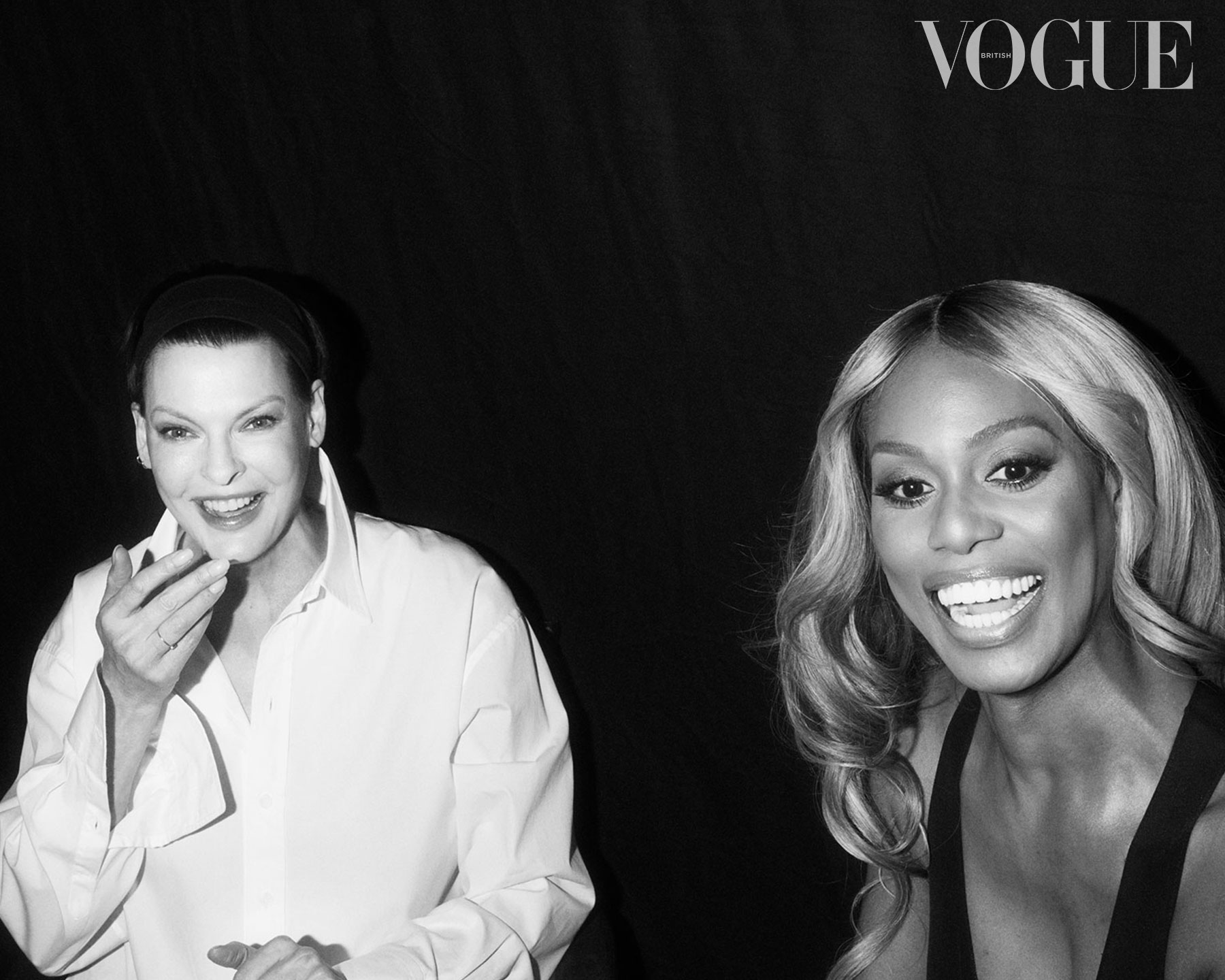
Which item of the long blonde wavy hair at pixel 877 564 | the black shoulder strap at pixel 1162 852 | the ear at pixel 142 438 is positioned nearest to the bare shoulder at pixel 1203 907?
the black shoulder strap at pixel 1162 852

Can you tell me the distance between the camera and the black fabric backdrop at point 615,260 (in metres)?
1.60

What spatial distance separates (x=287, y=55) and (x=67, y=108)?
357 mm

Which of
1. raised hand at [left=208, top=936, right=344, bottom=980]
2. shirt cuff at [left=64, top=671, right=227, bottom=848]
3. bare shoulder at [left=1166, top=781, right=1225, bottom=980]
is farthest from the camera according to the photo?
shirt cuff at [left=64, top=671, right=227, bottom=848]

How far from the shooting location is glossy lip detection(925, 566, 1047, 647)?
1.29 m

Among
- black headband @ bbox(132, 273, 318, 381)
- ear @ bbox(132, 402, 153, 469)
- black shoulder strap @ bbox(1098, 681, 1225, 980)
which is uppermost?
black headband @ bbox(132, 273, 318, 381)

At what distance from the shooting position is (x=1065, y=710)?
1388 mm

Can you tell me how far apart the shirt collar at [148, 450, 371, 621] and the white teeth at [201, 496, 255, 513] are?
4.7 inches

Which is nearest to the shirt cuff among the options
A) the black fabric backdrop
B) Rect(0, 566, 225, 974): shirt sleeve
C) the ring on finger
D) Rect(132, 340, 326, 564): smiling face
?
Rect(0, 566, 225, 974): shirt sleeve

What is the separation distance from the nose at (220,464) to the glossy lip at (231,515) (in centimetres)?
2

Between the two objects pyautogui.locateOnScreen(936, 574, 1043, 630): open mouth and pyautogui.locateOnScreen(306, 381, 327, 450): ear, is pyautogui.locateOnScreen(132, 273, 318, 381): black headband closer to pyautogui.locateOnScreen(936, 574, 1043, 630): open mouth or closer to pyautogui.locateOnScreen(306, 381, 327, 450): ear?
pyautogui.locateOnScreen(306, 381, 327, 450): ear

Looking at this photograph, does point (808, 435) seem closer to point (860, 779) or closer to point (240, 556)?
point (860, 779)

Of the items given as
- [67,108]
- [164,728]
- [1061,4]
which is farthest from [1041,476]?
[67,108]

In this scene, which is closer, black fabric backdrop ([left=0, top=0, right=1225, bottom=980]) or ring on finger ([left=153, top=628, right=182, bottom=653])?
ring on finger ([left=153, top=628, right=182, bottom=653])

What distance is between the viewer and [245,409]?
1507mm
